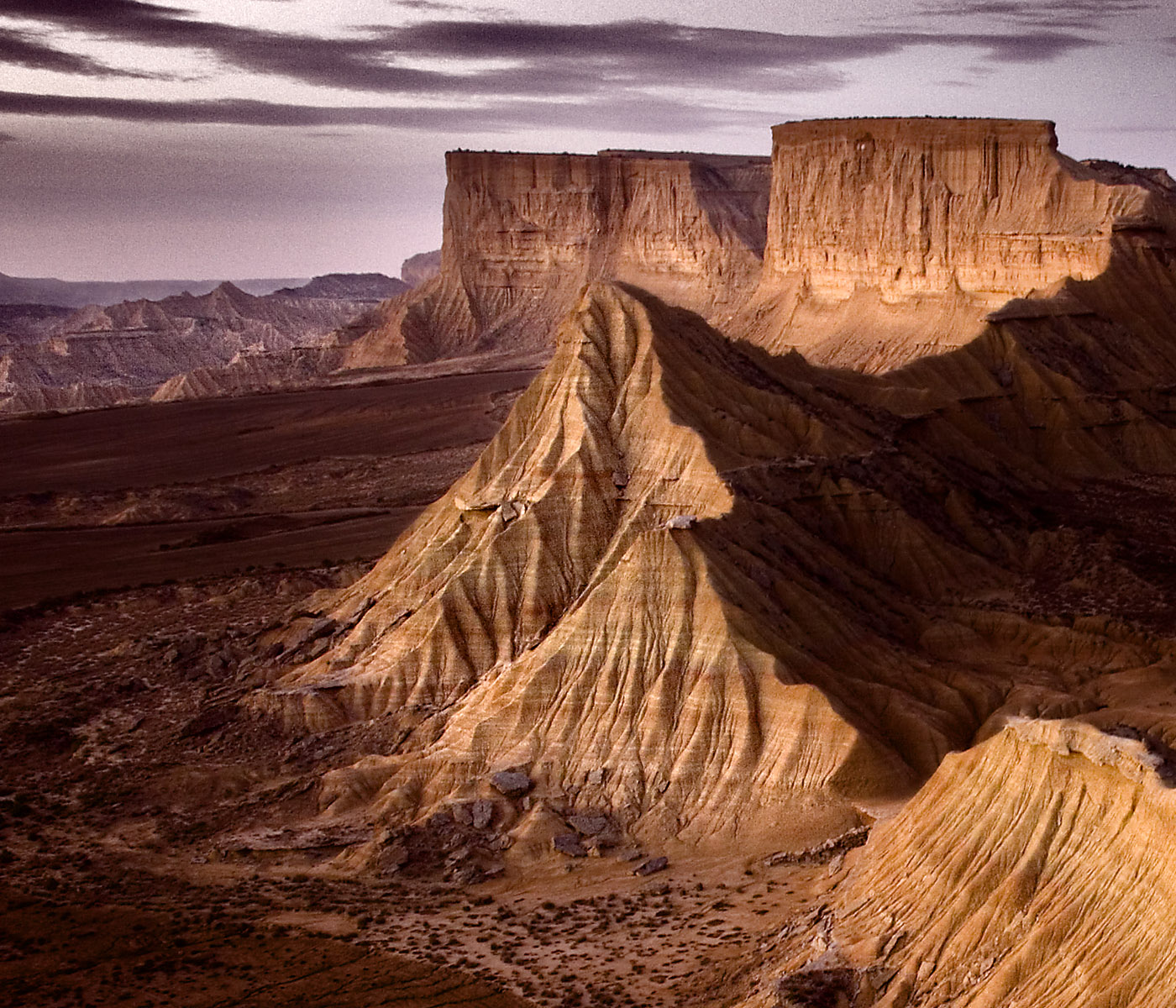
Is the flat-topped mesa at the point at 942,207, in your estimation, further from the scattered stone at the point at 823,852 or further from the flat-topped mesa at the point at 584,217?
the scattered stone at the point at 823,852

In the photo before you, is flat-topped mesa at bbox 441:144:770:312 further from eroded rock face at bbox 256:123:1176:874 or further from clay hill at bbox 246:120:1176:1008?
eroded rock face at bbox 256:123:1176:874

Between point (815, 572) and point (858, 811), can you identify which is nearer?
point (858, 811)

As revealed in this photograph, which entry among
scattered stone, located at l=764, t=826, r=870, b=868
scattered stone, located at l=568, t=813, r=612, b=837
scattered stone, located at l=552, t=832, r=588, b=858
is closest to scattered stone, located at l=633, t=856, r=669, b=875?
scattered stone, located at l=552, t=832, r=588, b=858

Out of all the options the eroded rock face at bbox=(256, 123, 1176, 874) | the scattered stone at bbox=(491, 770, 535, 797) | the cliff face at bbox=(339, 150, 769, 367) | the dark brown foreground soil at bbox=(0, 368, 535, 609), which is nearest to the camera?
the eroded rock face at bbox=(256, 123, 1176, 874)

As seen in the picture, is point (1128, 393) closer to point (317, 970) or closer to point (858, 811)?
point (858, 811)

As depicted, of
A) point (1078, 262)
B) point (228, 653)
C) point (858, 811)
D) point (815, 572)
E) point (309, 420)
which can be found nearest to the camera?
point (858, 811)

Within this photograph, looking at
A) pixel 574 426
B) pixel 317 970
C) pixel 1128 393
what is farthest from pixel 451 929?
pixel 1128 393

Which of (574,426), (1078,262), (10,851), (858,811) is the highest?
(1078,262)
